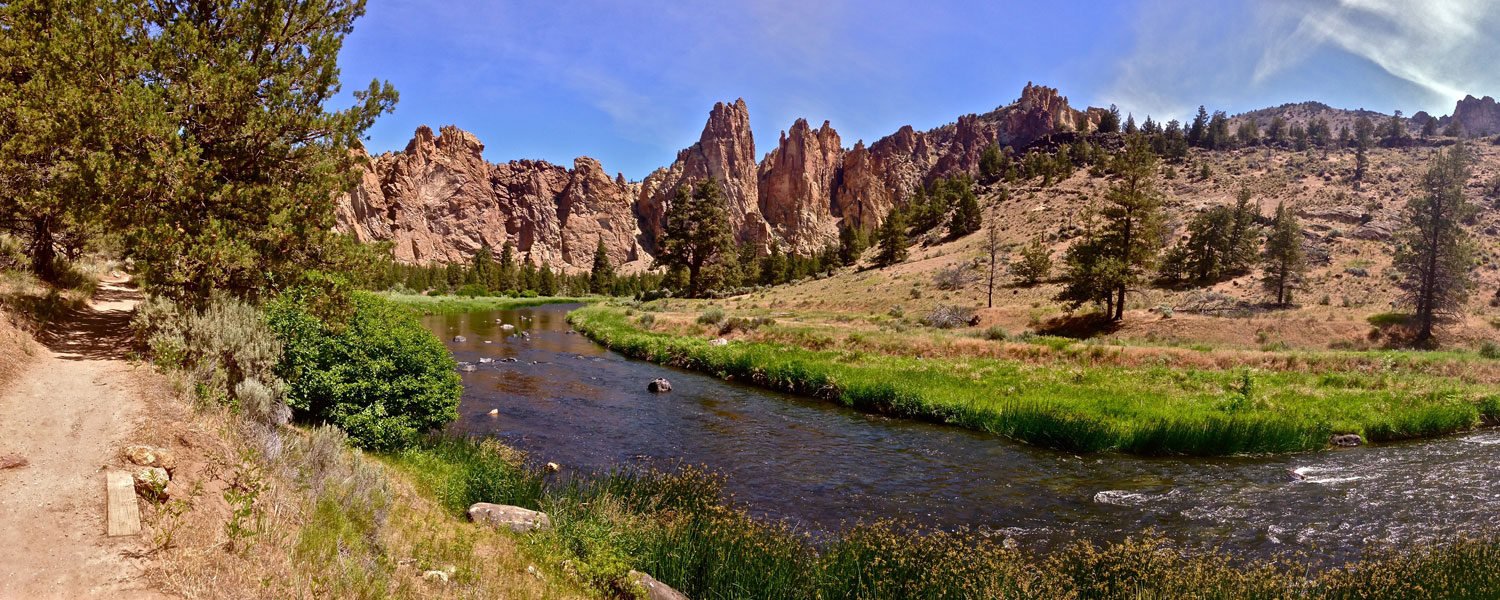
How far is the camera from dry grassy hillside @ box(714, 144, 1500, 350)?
36.2 m

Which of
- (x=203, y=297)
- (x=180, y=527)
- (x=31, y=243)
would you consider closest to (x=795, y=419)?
(x=203, y=297)

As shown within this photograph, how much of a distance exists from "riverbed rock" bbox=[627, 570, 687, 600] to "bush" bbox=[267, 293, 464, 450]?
608 cm

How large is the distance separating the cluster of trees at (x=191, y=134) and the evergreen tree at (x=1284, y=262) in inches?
2151

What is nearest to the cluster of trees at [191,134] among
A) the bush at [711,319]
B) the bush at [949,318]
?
the bush at [711,319]

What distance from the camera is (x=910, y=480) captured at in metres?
13.5

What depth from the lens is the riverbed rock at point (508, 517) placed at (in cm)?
845

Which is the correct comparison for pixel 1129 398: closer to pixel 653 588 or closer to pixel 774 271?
pixel 653 588

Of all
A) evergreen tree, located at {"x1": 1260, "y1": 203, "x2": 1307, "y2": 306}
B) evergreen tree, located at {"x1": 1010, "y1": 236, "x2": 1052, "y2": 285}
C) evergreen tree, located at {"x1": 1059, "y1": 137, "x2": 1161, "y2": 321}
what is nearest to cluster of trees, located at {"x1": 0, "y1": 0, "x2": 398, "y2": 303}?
evergreen tree, located at {"x1": 1059, "y1": 137, "x2": 1161, "y2": 321}

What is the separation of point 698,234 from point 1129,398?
51.4 meters

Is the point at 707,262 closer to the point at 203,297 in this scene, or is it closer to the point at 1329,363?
the point at 1329,363

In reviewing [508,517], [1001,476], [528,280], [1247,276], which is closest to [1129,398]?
[1001,476]

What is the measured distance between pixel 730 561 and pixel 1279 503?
11146 millimetres

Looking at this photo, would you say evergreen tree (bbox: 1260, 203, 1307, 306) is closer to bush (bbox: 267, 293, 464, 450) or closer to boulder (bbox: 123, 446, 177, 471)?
bush (bbox: 267, 293, 464, 450)

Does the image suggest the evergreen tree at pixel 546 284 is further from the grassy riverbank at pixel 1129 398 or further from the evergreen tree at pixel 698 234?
the grassy riverbank at pixel 1129 398
